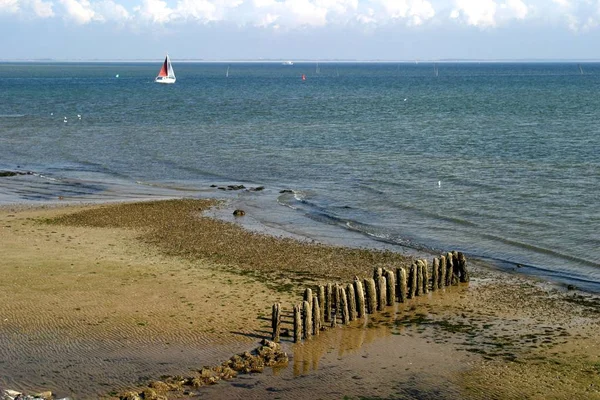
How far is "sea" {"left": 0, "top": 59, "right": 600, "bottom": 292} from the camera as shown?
117ft

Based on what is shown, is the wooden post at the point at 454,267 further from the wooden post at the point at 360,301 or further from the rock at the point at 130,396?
the rock at the point at 130,396

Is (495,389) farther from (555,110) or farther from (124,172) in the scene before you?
(555,110)

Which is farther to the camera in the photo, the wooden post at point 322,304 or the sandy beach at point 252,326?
the wooden post at point 322,304

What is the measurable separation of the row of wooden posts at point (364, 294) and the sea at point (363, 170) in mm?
4382

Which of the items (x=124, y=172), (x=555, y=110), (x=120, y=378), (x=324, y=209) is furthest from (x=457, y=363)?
(x=555, y=110)

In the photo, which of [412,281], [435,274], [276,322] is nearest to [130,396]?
[276,322]

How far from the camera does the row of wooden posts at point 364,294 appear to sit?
877 inches

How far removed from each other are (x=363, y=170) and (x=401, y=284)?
2829cm

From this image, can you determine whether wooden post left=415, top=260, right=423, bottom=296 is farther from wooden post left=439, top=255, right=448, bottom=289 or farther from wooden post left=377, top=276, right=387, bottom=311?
wooden post left=377, top=276, right=387, bottom=311

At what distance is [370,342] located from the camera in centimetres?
2234

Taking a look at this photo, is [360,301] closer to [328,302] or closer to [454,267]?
[328,302]

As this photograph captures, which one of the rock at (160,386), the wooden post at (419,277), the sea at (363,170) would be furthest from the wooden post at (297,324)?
the sea at (363,170)

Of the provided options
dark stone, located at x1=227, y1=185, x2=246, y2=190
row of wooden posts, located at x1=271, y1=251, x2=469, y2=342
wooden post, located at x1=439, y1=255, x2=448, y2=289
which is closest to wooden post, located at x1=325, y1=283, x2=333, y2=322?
row of wooden posts, located at x1=271, y1=251, x2=469, y2=342

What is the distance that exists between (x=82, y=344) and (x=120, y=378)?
8.70 ft
